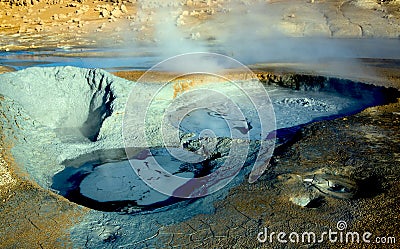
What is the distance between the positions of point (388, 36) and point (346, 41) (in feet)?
7.17

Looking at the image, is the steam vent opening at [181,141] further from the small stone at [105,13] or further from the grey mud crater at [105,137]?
the small stone at [105,13]

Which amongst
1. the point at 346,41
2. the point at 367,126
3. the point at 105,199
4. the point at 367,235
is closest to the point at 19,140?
the point at 105,199

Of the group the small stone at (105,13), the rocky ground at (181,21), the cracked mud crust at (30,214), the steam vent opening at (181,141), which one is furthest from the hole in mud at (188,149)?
the small stone at (105,13)

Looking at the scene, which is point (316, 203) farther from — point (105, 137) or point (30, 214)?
point (105, 137)

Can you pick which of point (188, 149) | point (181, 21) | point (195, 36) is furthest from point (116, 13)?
point (188, 149)

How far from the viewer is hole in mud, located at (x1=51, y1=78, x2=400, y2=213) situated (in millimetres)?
3699

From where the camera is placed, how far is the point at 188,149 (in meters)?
4.89

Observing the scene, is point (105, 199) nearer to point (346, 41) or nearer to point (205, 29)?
point (346, 41)

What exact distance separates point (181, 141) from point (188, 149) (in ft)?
0.92

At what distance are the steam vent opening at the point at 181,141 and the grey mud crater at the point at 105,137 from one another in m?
0.01

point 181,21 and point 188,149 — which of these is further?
point 181,21

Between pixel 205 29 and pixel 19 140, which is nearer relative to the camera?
pixel 19 140

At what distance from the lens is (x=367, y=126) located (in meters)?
4.47

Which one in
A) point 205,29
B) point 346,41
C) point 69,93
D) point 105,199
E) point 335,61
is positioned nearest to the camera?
point 105,199
